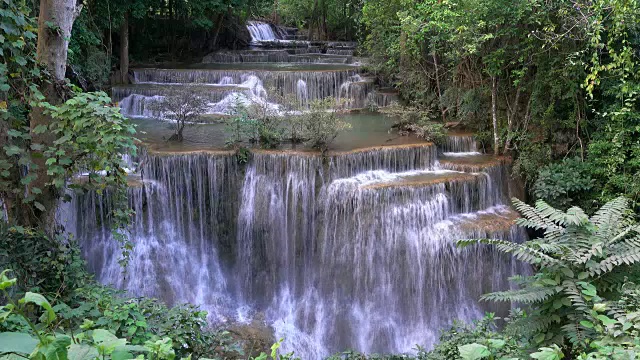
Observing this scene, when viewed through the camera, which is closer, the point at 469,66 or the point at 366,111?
the point at 469,66

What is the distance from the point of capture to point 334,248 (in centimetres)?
885

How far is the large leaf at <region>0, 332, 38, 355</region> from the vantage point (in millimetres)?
1401

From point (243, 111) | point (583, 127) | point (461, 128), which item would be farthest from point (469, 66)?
point (243, 111)

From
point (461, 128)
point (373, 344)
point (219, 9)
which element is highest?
point (219, 9)

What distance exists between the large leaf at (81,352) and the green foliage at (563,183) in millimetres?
8771

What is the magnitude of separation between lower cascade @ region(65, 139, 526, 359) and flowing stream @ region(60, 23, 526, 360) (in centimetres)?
2

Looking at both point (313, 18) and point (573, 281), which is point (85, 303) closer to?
point (573, 281)

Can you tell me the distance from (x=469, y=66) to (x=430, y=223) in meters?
4.57

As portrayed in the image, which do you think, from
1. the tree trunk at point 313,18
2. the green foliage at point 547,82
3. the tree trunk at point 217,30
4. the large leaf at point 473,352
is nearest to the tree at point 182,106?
the green foliage at point 547,82

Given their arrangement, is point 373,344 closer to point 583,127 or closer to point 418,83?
point 583,127

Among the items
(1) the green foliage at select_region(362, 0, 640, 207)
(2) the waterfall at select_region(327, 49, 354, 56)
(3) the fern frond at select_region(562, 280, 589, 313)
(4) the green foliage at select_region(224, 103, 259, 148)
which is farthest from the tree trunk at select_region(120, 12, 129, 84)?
(3) the fern frond at select_region(562, 280, 589, 313)

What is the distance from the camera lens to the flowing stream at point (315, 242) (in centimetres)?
852

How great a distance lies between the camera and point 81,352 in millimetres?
1438

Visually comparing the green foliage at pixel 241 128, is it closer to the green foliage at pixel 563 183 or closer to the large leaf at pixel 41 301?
the green foliage at pixel 563 183
